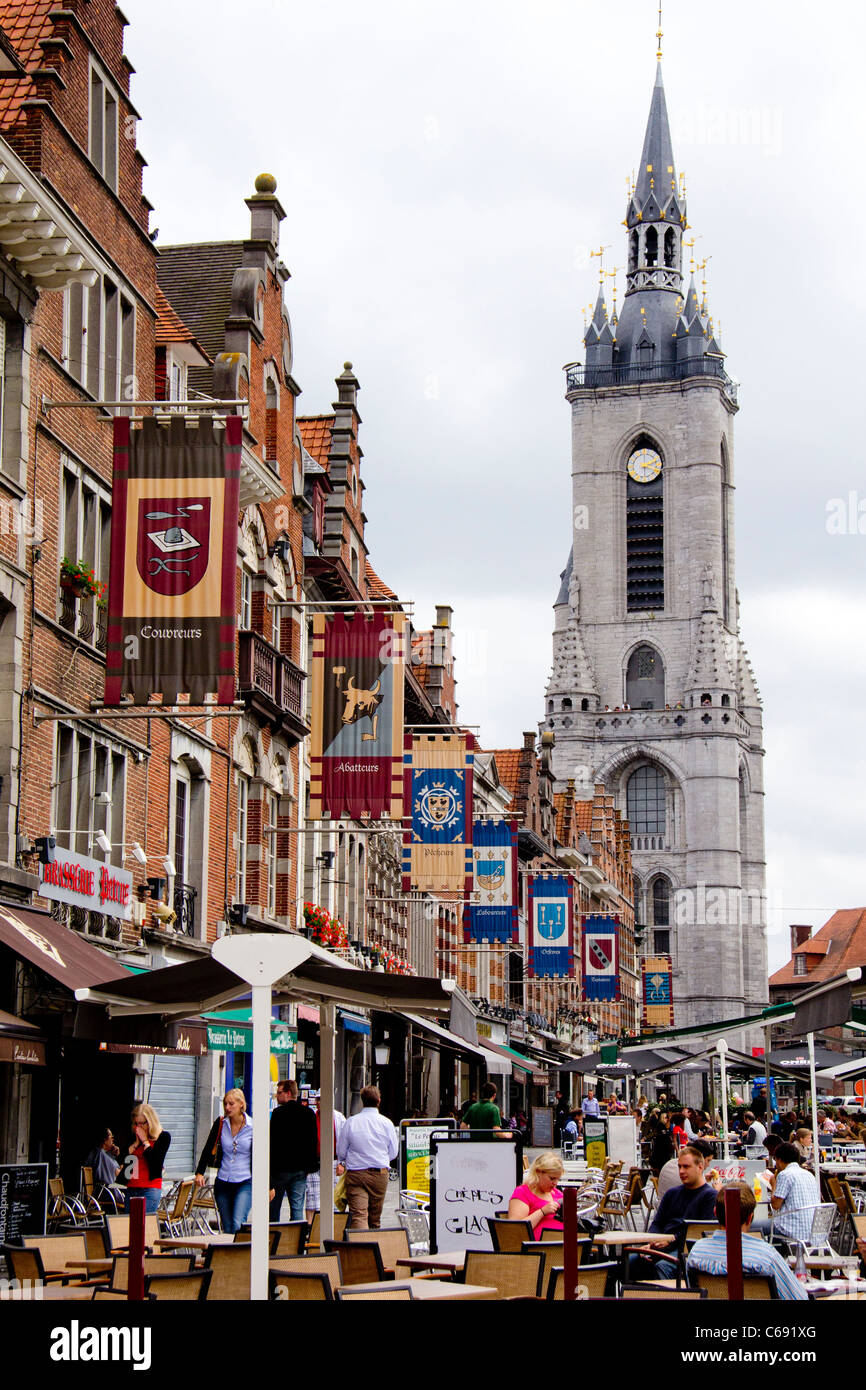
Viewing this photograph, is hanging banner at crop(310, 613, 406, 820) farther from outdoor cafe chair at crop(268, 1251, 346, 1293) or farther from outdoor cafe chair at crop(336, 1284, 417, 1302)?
outdoor cafe chair at crop(336, 1284, 417, 1302)

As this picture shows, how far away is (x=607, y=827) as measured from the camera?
117m

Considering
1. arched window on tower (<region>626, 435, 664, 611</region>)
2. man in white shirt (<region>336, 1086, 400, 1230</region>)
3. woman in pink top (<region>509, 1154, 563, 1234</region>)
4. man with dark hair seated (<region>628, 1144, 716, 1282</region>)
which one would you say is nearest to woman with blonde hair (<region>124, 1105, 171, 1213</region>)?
man in white shirt (<region>336, 1086, 400, 1230</region>)

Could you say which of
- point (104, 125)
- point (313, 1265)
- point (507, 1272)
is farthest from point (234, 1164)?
point (104, 125)

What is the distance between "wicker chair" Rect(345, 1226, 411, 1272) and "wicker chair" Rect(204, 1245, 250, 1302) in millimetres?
1856

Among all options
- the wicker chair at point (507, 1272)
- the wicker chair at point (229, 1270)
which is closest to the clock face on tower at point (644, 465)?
the wicker chair at point (507, 1272)

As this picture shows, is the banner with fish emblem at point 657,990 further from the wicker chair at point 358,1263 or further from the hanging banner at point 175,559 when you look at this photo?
the wicker chair at point 358,1263

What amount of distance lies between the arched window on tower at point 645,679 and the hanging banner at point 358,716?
110 meters

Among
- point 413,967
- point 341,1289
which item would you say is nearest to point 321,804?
point 341,1289

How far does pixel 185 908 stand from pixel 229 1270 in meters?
17.8
